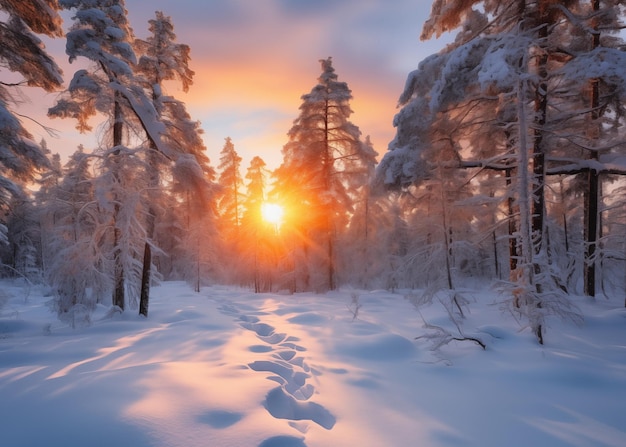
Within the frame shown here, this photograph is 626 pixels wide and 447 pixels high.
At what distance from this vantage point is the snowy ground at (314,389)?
266 cm

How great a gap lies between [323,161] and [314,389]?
13.4 meters

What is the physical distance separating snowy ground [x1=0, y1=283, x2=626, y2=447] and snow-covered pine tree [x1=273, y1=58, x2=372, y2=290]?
371 inches

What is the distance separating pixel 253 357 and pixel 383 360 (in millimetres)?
2399

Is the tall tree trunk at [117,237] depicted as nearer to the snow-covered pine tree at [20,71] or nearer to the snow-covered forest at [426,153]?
the snow-covered forest at [426,153]

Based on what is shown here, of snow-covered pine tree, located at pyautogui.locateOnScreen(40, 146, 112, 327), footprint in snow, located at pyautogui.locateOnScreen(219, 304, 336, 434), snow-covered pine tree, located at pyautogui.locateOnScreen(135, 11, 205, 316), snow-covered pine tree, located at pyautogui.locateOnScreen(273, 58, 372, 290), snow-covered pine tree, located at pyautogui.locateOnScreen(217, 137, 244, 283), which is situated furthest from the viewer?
snow-covered pine tree, located at pyautogui.locateOnScreen(217, 137, 244, 283)

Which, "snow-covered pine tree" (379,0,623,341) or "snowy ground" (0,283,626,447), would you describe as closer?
"snowy ground" (0,283,626,447)

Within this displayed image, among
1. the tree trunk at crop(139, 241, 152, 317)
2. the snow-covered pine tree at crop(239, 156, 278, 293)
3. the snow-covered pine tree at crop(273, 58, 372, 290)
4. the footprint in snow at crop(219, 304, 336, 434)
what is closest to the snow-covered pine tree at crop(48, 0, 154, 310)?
the tree trunk at crop(139, 241, 152, 317)

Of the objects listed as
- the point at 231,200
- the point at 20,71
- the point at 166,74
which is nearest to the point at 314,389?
the point at 20,71

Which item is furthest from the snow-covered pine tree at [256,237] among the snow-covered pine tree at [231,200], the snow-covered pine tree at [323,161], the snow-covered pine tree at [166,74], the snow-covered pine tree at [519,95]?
the snow-covered pine tree at [519,95]

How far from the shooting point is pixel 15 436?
236 cm

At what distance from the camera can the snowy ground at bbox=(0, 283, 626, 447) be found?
105 inches

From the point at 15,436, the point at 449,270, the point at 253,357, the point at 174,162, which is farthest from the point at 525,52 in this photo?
the point at 174,162

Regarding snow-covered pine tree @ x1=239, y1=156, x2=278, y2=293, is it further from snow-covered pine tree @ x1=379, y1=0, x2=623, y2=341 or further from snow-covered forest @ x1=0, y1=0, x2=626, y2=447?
snow-covered pine tree @ x1=379, y1=0, x2=623, y2=341

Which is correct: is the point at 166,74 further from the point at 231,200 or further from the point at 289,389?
the point at 231,200
